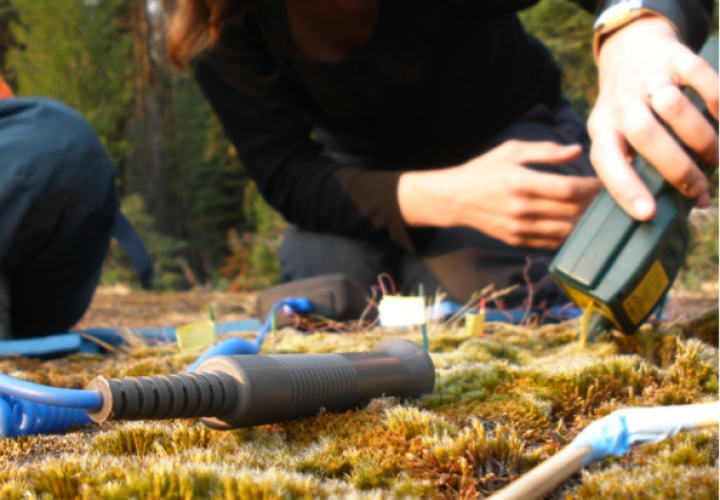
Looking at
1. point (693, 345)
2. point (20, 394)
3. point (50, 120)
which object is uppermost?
point (50, 120)

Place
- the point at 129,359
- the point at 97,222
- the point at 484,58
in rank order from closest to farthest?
1. the point at 129,359
2. the point at 97,222
3. the point at 484,58

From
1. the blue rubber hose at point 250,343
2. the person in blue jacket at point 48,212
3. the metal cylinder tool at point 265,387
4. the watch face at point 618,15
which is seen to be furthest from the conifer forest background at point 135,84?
the metal cylinder tool at point 265,387

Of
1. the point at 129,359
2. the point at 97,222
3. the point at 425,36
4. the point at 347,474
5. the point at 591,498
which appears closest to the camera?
the point at 591,498

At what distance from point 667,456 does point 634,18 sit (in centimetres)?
102

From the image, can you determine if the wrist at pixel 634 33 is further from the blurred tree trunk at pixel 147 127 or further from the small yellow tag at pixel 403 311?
the blurred tree trunk at pixel 147 127

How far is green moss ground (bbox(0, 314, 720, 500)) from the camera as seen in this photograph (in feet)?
1.83

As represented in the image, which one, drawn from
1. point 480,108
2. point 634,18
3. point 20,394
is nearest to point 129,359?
point 20,394

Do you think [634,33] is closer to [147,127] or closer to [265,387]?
[265,387]

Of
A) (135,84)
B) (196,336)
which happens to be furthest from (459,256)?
(135,84)

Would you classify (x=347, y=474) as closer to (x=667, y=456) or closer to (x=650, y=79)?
(x=667, y=456)

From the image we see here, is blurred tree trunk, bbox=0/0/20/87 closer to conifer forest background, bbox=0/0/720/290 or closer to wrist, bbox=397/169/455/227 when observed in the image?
conifer forest background, bbox=0/0/720/290

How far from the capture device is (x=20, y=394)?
0.65 m

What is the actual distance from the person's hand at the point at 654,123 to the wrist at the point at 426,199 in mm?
785

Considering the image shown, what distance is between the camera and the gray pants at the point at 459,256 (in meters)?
2.18
